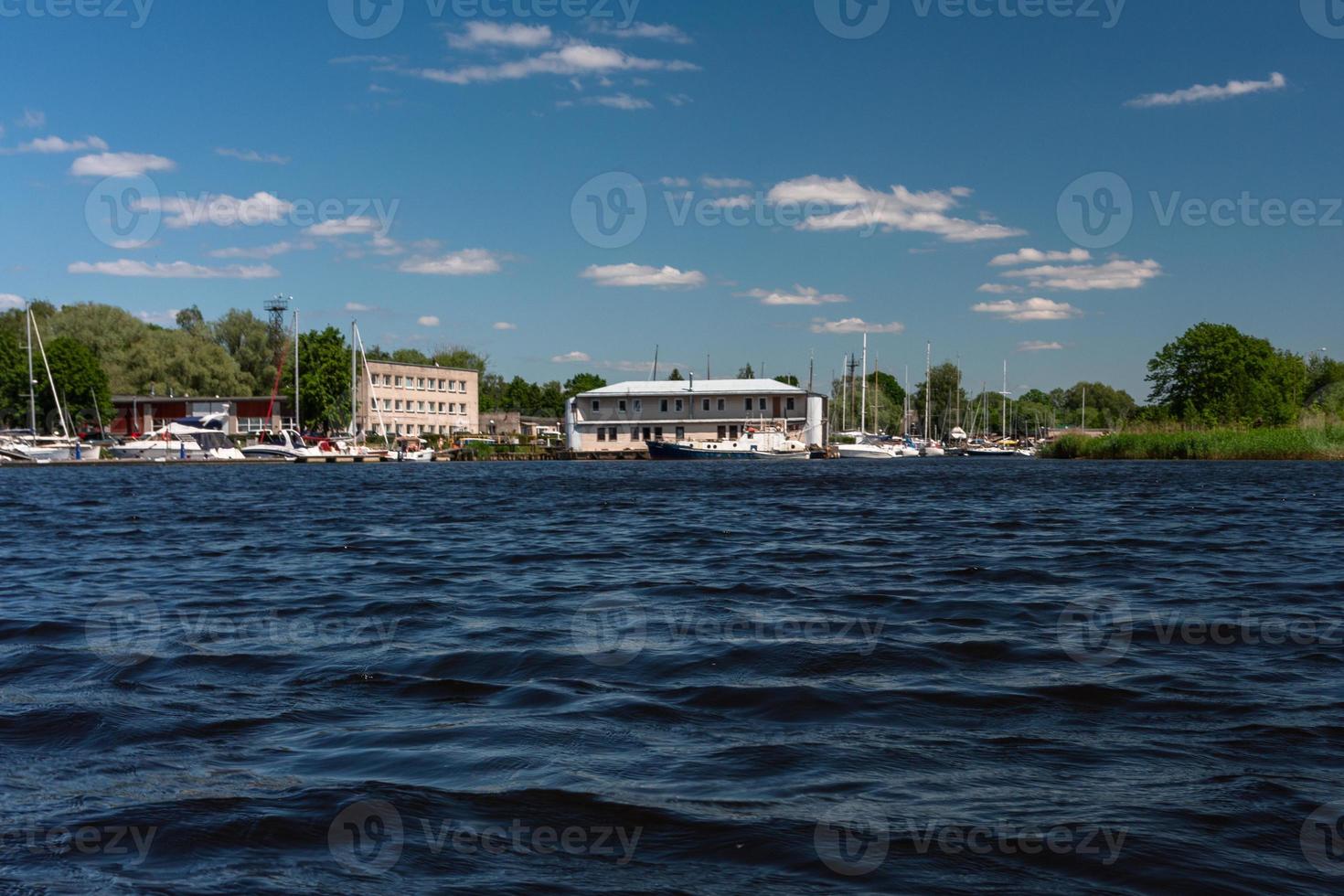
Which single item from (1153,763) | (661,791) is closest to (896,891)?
(661,791)

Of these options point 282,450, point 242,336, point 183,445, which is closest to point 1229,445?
point 282,450

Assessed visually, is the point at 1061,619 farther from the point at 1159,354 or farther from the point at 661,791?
the point at 1159,354

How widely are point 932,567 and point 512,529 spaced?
355 inches

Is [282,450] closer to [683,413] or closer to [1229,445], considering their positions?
[683,413]

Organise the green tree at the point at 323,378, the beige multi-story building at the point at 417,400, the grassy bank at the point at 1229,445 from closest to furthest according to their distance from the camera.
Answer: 1. the grassy bank at the point at 1229,445
2. the green tree at the point at 323,378
3. the beige multi-story building at the point at 417,400

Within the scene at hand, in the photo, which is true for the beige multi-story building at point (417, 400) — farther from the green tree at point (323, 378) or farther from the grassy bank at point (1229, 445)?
the grassy bank at point (1229, 445)

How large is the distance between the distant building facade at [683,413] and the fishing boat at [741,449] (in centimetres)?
471

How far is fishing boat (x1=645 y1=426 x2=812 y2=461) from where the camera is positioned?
279 feet

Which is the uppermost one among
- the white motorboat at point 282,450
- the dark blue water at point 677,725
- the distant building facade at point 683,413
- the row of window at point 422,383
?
the row of window at point 422,383

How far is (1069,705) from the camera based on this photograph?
6180mm

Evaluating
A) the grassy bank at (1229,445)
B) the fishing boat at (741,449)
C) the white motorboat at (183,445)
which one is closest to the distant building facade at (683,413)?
the fishing boat at (741,449)

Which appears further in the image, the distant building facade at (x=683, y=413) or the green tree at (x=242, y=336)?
the green tree at (x=242, y=336)

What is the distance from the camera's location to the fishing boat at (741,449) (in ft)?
279

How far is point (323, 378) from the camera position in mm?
91688
